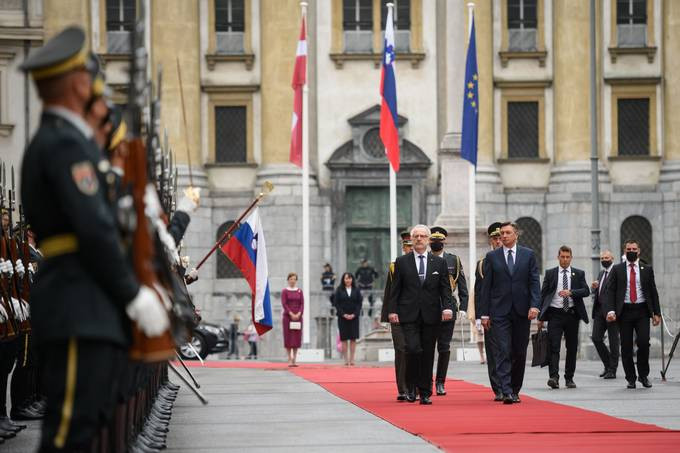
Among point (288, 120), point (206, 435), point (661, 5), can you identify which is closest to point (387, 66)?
point (288, 120)

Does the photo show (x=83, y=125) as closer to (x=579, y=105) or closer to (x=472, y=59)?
(x=472, y=59)

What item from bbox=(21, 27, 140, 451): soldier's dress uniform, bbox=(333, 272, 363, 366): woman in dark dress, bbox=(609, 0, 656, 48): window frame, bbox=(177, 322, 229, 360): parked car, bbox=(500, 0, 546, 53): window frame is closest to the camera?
bbox=(21, 27, 140, 451): soldier's dress uniform

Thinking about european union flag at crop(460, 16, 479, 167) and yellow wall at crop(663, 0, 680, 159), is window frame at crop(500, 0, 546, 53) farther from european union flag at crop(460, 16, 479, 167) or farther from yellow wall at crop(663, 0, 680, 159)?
european union flag at crop(460, 16, 479, 167)

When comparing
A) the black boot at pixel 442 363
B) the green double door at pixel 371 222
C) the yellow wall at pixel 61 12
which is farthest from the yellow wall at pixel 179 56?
the black boot at pixel 442 363

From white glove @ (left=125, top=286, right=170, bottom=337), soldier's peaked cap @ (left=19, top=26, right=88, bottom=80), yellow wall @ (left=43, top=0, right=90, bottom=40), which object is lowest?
white glove @ (left=125, top=286, right=170, bottom=337)

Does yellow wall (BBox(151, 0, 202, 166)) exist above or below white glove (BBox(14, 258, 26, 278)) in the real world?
above

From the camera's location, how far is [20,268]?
44.6 feet

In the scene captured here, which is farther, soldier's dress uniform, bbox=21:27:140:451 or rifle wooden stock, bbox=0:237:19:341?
rifle wooden stock, bbox=0:237:19:341

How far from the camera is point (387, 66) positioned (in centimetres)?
3516

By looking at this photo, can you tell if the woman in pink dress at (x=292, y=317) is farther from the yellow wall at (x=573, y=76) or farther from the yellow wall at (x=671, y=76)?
the yellow wall at (x=671, y=76)

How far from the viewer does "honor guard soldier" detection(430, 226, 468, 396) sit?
771 inches

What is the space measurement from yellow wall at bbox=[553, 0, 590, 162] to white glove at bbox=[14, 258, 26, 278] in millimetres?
37156

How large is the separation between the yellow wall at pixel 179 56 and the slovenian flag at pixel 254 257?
2139 cm

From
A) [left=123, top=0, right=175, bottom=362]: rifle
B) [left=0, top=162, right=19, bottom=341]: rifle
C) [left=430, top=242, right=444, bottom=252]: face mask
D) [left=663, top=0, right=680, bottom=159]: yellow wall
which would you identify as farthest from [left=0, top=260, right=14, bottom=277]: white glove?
[left=663, top=0, right=680, bottom=159]: yellow wall
